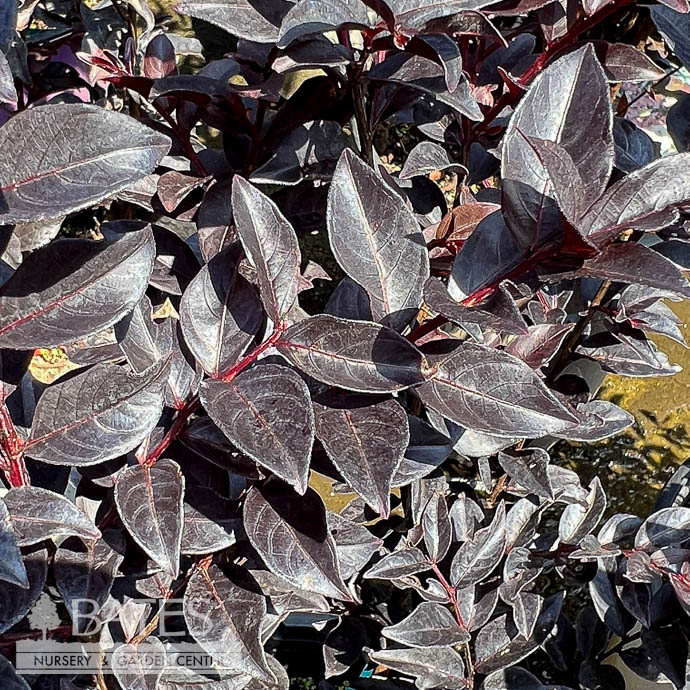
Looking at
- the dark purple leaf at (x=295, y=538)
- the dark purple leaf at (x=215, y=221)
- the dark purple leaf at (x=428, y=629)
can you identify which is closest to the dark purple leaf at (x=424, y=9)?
the dark purple leaf at (x=215, y=221)

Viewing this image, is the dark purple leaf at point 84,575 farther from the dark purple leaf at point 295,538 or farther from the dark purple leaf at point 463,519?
the dark purple leaf at point 463,519

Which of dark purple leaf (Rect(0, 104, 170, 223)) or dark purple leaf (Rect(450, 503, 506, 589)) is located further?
dark purple leaf (Rect(450, 503, 506, 589))

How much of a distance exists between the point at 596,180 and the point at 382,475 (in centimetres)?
28

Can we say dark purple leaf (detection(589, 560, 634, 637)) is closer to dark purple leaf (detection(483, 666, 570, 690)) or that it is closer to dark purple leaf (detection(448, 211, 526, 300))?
dark purple leaf (detection(483, 666, 570, 690))

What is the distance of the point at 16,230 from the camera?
2.22ft

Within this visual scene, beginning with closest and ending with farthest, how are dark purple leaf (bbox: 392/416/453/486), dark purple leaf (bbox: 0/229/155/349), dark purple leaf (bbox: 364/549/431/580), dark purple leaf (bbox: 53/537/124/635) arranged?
dark purple leaf (bbox: 0/229/155/349) < dark purple leaf (bbox: 53/537/124/635) < dark purple leaf (bbox: 392/416/453/486) < dark purple leaf (bbox: 364/549/431/580)

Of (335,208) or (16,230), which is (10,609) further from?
(335,208)

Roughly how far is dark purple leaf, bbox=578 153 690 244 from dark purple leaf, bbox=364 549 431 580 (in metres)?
0.51

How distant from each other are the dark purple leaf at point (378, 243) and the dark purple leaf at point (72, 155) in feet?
0.54

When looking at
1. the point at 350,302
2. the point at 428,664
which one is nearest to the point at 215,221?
the point at 350,302

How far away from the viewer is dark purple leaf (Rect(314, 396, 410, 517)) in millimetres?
579

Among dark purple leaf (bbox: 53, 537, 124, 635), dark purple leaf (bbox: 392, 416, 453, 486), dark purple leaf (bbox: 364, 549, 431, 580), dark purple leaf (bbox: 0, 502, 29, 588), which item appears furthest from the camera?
dark purple leaf (bbox: 364, 549, 431, 580)

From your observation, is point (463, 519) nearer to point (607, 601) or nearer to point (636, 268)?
point (607, 601)

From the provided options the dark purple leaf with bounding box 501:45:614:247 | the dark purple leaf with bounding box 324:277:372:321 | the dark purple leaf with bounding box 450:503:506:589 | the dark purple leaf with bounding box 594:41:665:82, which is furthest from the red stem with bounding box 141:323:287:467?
the dark purple leaf with bounding box 594:41:665:82
